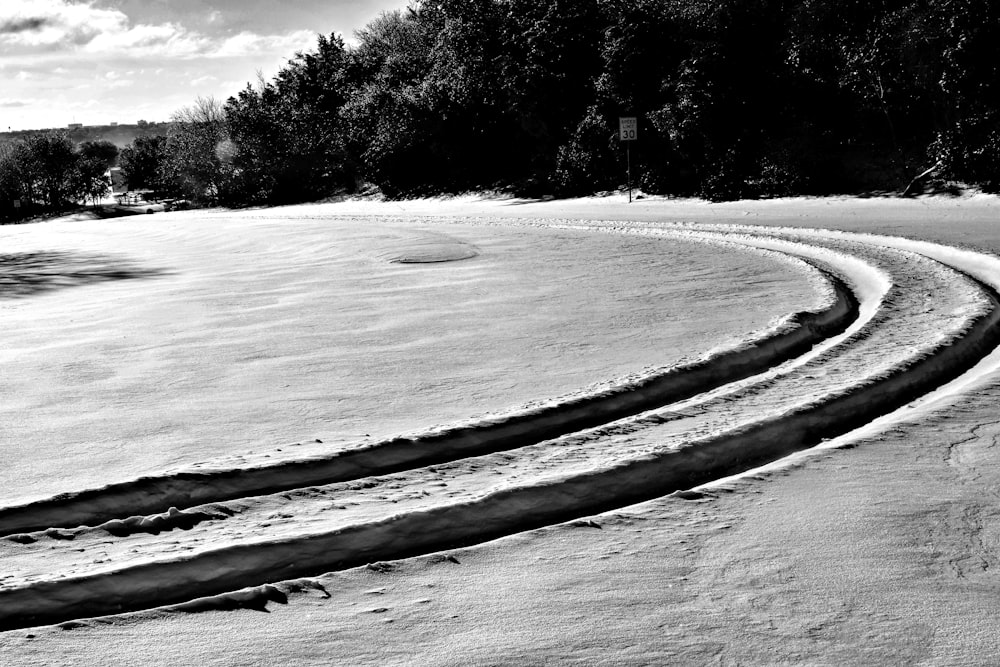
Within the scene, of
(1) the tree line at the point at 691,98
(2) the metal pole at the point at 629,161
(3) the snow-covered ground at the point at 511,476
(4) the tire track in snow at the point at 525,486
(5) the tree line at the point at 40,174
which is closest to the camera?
(3) the snow-covered ground at the point at 511,476

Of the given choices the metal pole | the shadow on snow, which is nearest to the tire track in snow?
the shadow on snow

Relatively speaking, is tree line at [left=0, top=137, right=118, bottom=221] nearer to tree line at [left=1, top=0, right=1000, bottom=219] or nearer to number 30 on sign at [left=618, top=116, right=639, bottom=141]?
tree line at [left=1, top=0, right=1000, bottom=219]

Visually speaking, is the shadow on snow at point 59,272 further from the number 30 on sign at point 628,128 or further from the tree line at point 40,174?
the tree line at point 40,174

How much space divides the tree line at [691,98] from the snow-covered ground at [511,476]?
11042mm

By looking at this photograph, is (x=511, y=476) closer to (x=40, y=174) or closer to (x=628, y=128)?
(x=628, y=128)

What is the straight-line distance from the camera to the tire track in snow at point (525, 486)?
2916mm

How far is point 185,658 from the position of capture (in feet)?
8.23

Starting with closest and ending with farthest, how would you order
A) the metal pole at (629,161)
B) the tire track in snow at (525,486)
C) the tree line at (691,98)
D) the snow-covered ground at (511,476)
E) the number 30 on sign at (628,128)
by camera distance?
the snow-covered ground at (511,476) → the tire track in snow at (525,486) → the tree line at (691,98) → the metal pole at (629,161) → the number 30 on sign at (628,128)

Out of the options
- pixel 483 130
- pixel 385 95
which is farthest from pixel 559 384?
pixel 385 95

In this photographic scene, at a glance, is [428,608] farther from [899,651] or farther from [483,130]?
[483,130]

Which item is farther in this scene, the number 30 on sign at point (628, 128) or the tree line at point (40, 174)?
the tree line at point (40, 174)

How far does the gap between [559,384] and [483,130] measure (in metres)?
26.2

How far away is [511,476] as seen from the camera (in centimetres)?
377

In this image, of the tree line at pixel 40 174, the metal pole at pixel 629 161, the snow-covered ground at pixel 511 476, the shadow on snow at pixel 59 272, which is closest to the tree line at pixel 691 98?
the metal pole at pixel 629 161
